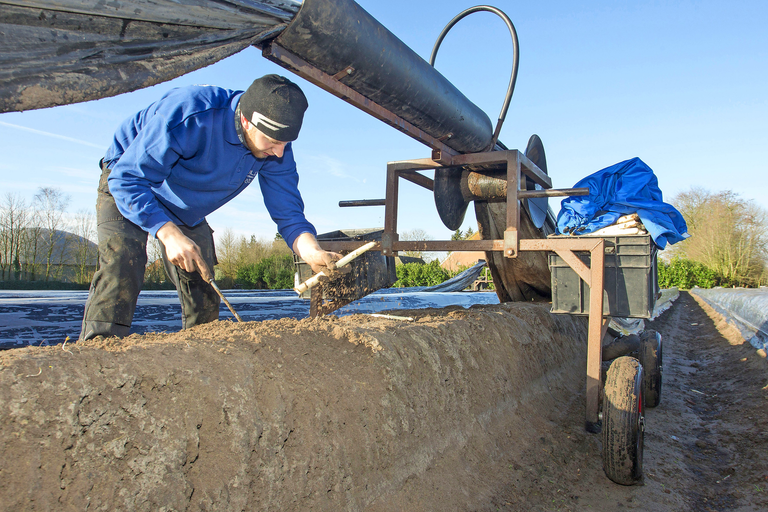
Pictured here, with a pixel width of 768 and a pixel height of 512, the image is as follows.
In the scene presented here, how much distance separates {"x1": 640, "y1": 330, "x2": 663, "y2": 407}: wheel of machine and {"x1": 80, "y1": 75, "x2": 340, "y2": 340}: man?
311cm

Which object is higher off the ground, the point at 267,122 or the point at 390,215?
the point at 267,122

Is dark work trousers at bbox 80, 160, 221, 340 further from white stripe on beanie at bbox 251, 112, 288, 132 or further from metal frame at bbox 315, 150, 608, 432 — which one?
metal frame at bbox 315, 150, 608, 432

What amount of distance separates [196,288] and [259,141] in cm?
107

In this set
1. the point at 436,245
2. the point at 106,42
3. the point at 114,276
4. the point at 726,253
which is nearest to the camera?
the point at 106,42

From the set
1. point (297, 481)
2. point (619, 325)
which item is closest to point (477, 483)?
point (297, 481)

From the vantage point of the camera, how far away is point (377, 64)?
2.53m

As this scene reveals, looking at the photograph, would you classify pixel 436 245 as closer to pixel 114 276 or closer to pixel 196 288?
pixel 196 288

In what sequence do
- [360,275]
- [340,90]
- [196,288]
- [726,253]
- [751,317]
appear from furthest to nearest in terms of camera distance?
[726,253] < [751,317] < [360,275] < [196,288] < [340,90]

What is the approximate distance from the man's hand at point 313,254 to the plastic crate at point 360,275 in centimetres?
108

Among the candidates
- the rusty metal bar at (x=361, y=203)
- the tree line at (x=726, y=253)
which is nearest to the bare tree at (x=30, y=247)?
the rusty metal bar at (x=361, y=203)

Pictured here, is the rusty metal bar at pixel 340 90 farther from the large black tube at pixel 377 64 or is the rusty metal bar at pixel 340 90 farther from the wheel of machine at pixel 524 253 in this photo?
the wheel of machine at pixel 524 253

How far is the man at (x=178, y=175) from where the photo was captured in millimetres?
2211

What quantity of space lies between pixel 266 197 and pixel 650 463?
3.26 meters

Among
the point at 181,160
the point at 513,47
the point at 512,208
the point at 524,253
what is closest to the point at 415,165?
the point at 512,208
